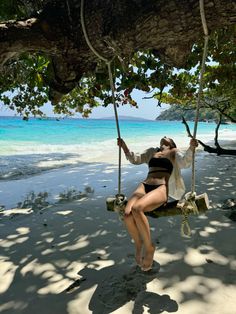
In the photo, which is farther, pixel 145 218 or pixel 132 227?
pixel 132 227

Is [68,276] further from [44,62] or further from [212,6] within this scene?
[44,62]

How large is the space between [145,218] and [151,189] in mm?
677

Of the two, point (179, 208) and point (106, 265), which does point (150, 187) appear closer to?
point (179, 208)

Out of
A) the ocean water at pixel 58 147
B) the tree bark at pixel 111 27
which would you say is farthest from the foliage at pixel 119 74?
the ocean water at pixel 58 147

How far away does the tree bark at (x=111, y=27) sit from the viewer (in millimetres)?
3814

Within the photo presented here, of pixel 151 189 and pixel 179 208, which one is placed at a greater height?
pixel 151 189

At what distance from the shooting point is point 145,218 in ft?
13.3

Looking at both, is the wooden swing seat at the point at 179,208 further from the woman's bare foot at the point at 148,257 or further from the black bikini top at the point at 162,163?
the black bikini top at the point at 162,163

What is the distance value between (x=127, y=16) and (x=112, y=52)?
53cm

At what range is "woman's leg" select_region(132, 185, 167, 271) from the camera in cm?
405

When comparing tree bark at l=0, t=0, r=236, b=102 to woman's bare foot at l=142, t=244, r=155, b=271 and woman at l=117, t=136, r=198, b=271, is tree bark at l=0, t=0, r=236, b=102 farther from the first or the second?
woman's bare foot at l=142, t=244, r=155, b=271

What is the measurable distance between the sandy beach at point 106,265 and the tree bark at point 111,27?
2.93 metres

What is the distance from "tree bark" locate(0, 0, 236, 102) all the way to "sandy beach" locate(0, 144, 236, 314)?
2.93 metres

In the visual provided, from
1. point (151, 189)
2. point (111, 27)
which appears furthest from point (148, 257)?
point (111, 27)
